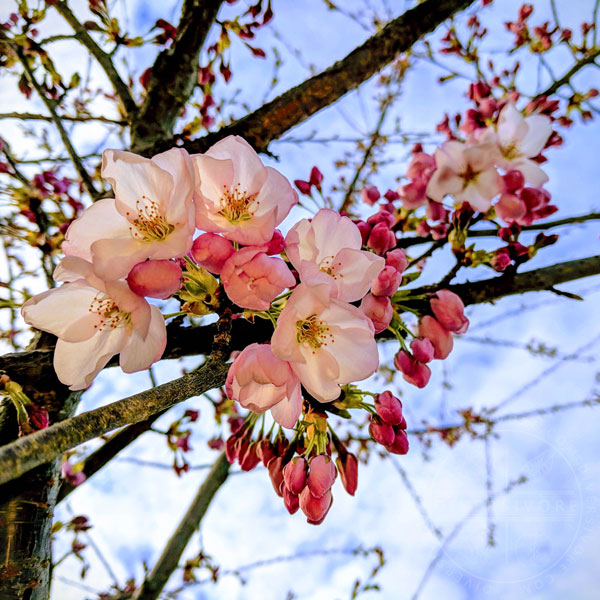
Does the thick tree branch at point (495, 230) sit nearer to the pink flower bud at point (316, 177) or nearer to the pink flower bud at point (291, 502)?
the pink flower bud at point (316, 177)

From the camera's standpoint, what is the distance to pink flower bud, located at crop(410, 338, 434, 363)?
2.79 ft

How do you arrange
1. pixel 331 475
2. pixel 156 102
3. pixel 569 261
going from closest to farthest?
pixel 331 475, pixel 569 261, pixel 156 102

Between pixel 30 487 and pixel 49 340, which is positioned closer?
pixel 30 487

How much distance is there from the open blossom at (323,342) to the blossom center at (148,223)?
9.5 inches

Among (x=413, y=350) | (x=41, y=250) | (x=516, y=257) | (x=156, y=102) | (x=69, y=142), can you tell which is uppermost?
(x=156, y=102)

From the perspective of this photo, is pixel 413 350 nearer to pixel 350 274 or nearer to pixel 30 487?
pixel 350 274

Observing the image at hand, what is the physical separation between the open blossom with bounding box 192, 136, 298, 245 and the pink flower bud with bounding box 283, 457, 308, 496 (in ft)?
1.47

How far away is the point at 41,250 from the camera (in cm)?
150

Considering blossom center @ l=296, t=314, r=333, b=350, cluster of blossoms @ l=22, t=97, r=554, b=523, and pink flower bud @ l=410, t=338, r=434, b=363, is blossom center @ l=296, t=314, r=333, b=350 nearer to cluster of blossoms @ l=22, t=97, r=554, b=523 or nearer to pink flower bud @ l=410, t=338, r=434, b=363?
cluster of blossoms @ l=22, t=97, r=554, b=523

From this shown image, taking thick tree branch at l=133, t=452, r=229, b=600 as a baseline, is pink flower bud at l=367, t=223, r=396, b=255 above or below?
above

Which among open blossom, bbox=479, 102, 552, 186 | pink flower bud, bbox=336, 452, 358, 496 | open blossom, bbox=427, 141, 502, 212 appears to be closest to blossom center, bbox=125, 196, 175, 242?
pink flower bud, bbox=336, 452, 358, 496

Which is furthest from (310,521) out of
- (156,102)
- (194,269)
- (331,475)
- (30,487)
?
(156,102)

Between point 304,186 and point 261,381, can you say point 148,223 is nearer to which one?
point 261,381

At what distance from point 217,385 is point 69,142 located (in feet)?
4.12
